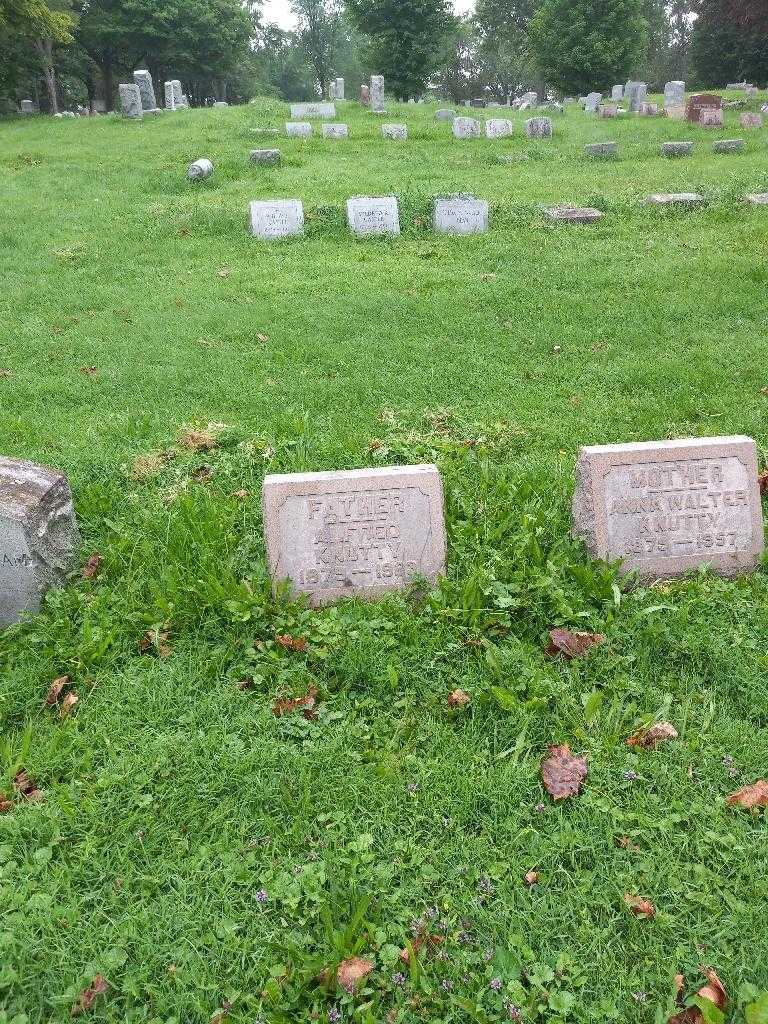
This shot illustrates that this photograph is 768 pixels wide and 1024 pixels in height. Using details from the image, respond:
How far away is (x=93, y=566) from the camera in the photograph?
4156 mm

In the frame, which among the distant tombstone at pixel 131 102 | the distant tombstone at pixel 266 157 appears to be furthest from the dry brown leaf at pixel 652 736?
the distant tombstone at pixel 131 102

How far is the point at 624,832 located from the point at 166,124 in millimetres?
23822

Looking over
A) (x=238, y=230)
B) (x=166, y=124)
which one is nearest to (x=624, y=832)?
(x=238, y=230)

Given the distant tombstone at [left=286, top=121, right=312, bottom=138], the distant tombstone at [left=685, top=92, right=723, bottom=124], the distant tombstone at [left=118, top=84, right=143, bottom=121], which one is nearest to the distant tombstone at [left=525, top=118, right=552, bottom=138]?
the distant tombstone at [left=685, top=92, right=723, bottom=124]

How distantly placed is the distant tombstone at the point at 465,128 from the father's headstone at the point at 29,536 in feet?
60.4

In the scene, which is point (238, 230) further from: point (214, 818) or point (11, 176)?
point (214, 818)

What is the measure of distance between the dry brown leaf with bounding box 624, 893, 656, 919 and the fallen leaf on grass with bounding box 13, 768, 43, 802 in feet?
7.35

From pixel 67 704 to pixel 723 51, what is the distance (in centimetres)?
4503

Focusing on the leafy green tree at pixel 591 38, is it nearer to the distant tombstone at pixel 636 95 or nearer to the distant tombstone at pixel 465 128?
the distant tombstone at pixel 636 95

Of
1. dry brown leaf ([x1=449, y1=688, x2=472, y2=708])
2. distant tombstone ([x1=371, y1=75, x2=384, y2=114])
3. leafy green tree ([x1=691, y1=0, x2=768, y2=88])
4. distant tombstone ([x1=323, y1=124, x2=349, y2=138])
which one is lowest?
dry brown leaf ([x1=449, y1=688, x2=472, y2=708])

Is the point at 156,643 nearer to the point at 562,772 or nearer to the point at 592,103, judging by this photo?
the point at 562,772

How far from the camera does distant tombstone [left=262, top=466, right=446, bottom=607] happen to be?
12.6ft

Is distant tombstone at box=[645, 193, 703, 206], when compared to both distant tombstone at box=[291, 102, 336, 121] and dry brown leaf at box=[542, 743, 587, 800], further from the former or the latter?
distant tombstone at box=[291, 102, 336, 121]

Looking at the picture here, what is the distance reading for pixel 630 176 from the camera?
14266 millimetres
